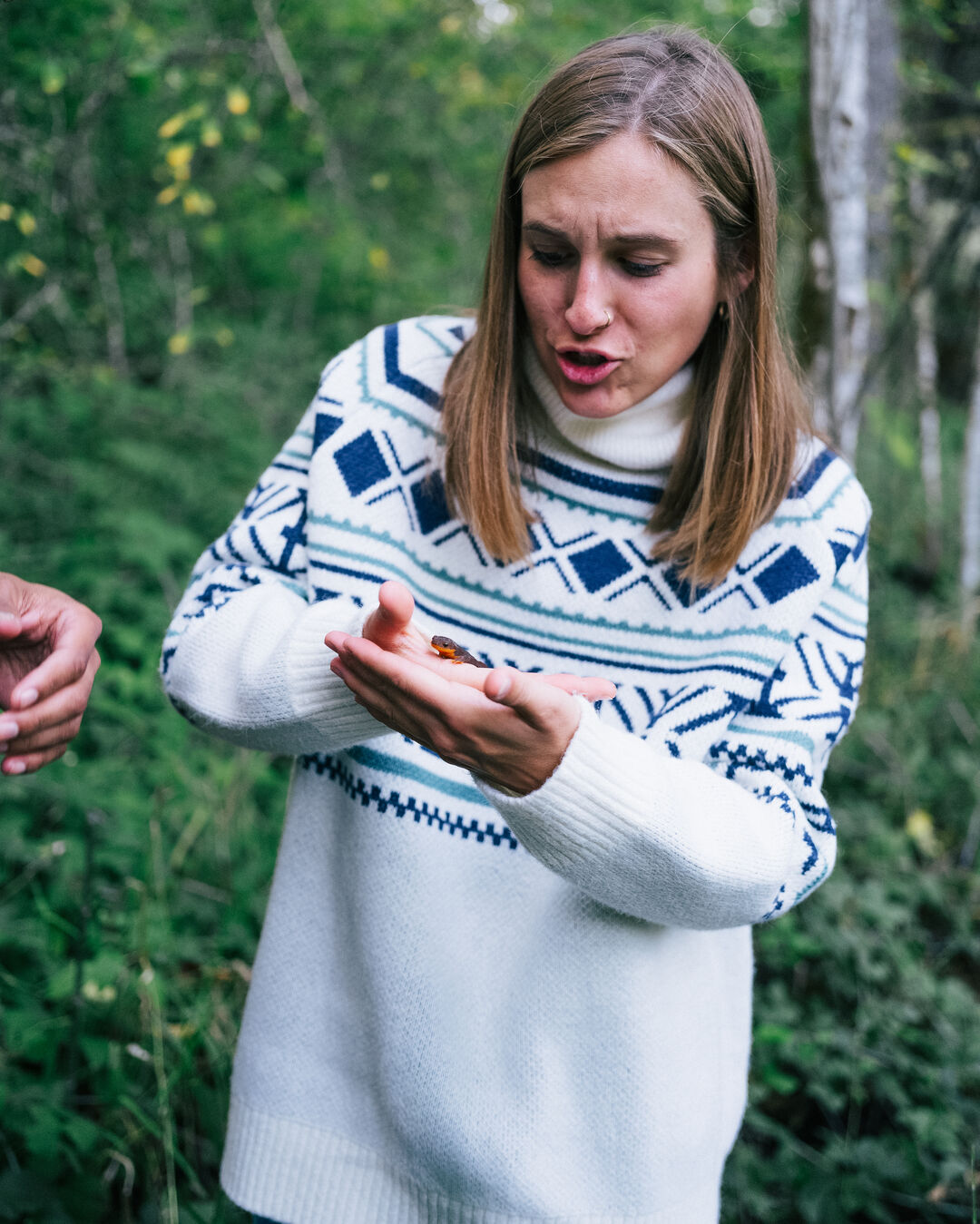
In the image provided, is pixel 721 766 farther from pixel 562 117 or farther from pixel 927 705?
pixel 927 705

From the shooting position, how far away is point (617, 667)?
1.53 m

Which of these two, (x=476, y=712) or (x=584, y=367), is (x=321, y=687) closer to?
(x=476, y=712)

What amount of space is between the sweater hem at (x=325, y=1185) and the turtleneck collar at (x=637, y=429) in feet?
3.70

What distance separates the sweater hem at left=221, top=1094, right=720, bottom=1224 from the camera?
1.46 m

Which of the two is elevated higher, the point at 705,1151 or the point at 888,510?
the point at 705,1151

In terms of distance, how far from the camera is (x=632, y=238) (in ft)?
4.29

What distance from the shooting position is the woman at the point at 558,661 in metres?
1.34

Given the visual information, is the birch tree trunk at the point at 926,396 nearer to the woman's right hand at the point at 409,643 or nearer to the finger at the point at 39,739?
the woman's right hand at the point at 409,643

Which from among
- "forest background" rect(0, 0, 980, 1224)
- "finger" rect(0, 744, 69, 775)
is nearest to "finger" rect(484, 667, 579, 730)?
"finger" rect(0, 744, 69, 775)

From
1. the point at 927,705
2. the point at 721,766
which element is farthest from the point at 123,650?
the point at 927,705

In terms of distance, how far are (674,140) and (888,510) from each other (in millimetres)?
4290

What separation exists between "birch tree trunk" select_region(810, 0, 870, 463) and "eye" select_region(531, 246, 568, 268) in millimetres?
1489

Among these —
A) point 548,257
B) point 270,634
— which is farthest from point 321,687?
point 548,257

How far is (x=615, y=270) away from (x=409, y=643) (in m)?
0.59
